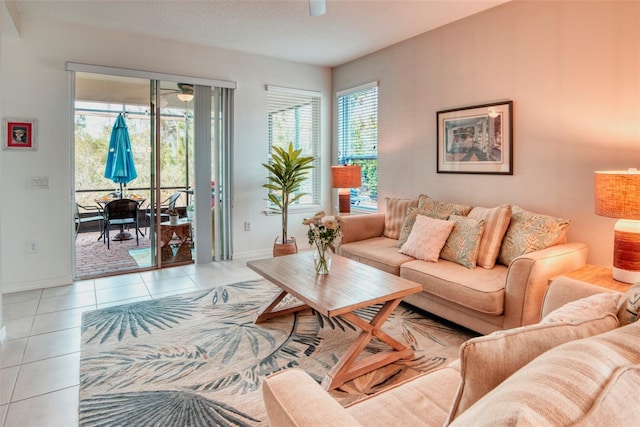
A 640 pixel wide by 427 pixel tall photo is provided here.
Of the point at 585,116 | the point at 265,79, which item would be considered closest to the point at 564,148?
the point at 585,116

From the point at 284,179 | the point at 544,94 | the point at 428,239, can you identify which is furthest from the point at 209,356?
the point at 544,94

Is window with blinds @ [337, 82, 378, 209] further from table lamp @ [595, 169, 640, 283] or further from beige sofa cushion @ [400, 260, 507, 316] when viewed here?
table lamp @ [595, 169, 640, 283]

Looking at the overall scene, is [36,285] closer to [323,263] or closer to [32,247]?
[32,247]

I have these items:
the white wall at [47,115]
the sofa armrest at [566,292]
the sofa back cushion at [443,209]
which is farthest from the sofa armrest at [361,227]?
the white wall at [47,115]

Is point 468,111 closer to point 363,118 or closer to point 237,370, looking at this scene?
point 363,118

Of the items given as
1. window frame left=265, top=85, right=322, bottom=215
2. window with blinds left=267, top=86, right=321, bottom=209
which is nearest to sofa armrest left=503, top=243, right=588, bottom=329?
window frame left=265, top=85, right=322, bottom=215

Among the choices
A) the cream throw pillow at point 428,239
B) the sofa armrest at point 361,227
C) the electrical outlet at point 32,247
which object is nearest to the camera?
the cream throw pillow at point 428,239

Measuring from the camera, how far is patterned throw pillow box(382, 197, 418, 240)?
3.99 m

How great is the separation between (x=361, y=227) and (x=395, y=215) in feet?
1.32

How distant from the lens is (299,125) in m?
5.48

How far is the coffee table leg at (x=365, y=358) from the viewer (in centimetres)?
212

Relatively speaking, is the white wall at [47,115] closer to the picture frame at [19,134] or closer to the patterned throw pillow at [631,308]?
the picture frame at [19,134]

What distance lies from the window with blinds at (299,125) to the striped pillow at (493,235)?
300 cm

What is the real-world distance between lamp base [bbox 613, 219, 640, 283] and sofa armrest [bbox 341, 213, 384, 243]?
2.19 meters
